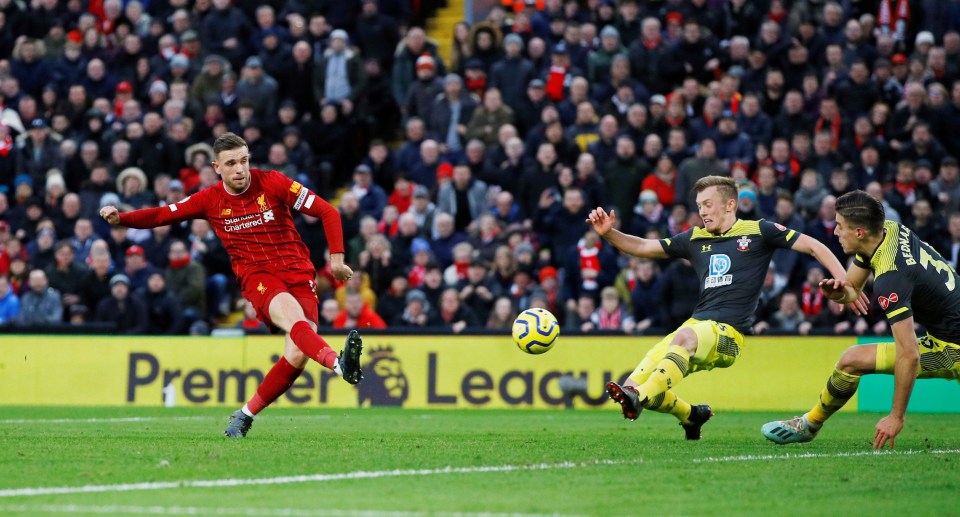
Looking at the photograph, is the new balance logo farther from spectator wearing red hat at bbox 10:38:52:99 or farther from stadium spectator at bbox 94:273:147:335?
spectator wearing red hat at bbox 10:38:52:99

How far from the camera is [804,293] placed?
17.9m

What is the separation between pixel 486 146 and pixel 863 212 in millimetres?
11417

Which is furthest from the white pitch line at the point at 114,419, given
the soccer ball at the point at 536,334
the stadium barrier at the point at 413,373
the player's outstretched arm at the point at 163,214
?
the soccer ball at the point at 536,334

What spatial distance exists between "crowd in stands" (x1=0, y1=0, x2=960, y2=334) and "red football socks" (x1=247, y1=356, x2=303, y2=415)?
7.24 meters

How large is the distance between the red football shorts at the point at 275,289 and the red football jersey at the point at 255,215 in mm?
60

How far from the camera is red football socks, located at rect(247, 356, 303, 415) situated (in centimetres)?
1092

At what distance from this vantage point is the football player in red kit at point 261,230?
10.8 m

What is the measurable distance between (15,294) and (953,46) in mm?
13621

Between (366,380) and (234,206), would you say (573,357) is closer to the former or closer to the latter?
(366,380)

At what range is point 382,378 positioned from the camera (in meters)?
17.9

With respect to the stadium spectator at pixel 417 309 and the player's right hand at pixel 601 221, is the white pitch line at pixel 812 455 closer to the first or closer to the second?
the player's right hand at pixel 601 221

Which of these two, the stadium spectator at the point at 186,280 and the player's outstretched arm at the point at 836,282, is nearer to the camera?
the player's outstretched arm at the point at 836,282

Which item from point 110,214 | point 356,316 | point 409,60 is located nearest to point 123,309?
point 356,316

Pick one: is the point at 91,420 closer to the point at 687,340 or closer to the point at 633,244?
the point at 633,244
